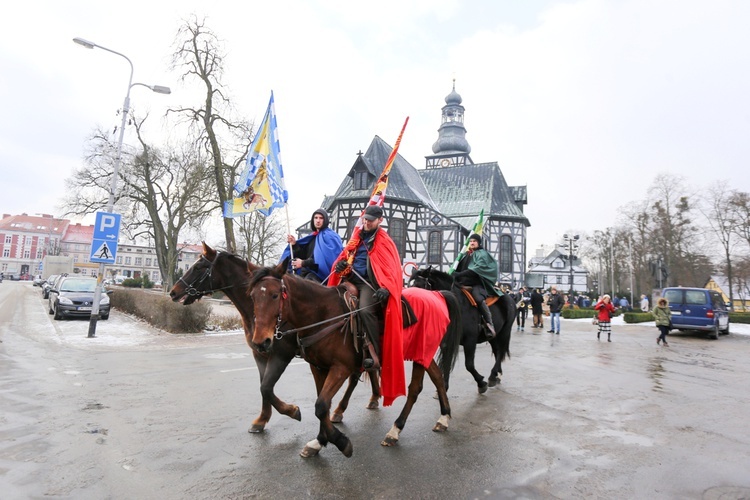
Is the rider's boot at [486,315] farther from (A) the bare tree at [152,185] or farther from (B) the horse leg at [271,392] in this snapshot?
(A) the bare tree at [152,185]

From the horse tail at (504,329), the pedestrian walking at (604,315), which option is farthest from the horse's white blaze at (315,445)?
the pedestrian walking at (604,315)

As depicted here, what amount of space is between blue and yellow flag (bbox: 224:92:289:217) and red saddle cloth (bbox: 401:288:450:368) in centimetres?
259

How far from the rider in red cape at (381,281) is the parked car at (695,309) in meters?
18.5

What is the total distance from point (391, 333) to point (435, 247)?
1349 inches

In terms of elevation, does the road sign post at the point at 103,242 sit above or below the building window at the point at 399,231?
below

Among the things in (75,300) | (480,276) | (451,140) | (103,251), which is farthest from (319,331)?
(451,140)

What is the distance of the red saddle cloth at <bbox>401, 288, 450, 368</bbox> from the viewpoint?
491cm

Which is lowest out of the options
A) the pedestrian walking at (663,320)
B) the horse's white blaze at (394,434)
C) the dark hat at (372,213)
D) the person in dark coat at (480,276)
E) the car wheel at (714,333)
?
the horse's white blaze at (394,434)

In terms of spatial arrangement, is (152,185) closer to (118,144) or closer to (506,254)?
(118,144)

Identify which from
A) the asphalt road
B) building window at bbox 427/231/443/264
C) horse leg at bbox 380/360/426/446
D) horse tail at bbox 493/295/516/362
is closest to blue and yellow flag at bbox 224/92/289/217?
the asphalt road

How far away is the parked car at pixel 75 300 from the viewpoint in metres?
16.4

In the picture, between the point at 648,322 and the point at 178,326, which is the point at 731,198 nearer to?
the point at 648,322

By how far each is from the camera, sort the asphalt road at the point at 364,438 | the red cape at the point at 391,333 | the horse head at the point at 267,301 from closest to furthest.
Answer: the asphalt road at the point at 364,438 < the horse head at the point at 267,301 < the red cape at the point at 391,333

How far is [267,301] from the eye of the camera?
3.79 meters
